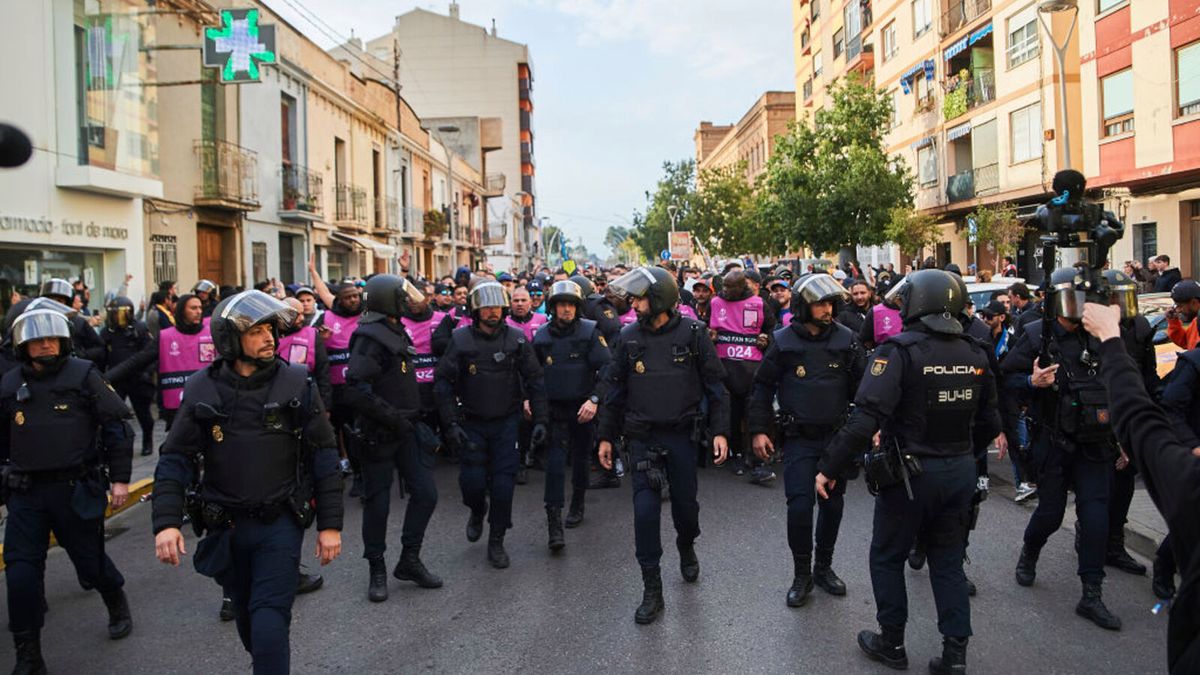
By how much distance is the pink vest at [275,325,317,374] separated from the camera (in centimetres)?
695

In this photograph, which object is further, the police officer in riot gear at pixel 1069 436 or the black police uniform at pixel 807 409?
the black police uniform at pixel 807 409

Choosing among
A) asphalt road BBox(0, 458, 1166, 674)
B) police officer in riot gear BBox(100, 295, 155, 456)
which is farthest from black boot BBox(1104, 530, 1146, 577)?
police officer in riot gear BBox(100, 295, 155, 456)

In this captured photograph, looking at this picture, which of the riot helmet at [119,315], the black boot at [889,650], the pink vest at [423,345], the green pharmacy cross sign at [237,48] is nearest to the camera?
the black boot at [889,650]

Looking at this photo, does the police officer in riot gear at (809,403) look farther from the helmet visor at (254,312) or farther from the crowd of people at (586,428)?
the helmet visor at (254,312)

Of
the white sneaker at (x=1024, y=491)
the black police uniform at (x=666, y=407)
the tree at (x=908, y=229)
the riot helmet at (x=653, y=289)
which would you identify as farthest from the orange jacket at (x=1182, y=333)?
the tree at (x=908, y=229)

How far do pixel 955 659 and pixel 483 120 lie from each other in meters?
62.6

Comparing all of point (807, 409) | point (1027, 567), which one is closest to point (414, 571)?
Answer: point (807, 409)

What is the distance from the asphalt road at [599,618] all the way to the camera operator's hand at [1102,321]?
7.99ft

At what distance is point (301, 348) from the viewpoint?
7.07 m

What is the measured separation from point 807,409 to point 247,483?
329cm

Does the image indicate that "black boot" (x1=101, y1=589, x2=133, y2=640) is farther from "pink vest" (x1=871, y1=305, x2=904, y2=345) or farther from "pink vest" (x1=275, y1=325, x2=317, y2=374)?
"pink vest" (x1=871, y1=305, x2=904, y2=345)

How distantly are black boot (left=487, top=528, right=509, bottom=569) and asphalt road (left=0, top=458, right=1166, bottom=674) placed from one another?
0.09 meters

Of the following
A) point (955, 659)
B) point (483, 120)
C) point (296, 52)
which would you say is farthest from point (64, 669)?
point (483, 120)

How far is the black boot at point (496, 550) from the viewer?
6156mm
